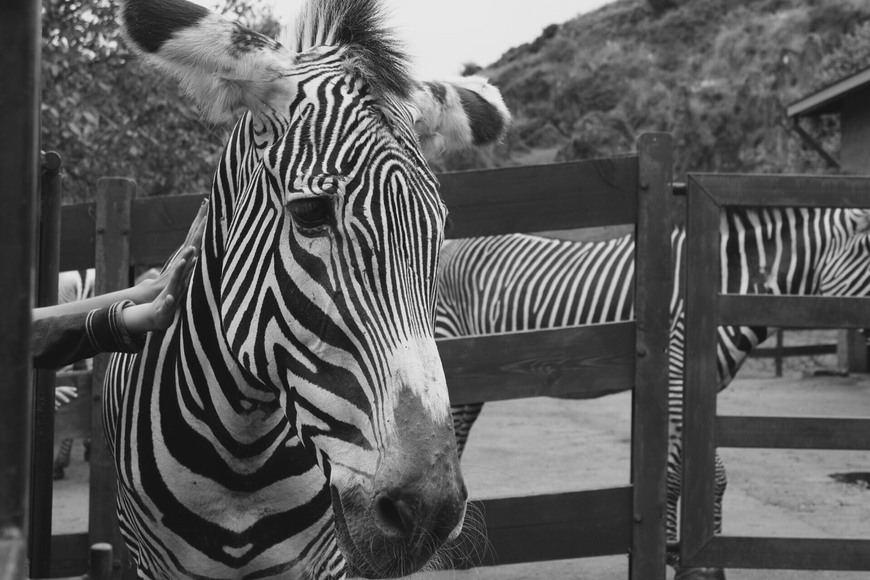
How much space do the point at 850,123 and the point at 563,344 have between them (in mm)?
15778

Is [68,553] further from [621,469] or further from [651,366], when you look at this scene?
[621,469]

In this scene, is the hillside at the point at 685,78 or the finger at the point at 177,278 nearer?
the finger at the point at 177,278

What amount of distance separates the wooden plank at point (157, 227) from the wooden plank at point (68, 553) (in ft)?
4.24

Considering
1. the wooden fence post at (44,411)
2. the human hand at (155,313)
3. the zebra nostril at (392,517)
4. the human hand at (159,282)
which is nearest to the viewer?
the zebra nostril at (392,517)

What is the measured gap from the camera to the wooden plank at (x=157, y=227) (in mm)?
3838

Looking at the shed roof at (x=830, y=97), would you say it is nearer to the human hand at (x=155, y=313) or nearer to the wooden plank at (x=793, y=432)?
the wooden plank at (x=793, y=432)

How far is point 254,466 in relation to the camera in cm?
221

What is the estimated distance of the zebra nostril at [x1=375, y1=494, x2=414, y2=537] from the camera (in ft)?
5.28

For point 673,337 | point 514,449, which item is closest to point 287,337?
point 673,337

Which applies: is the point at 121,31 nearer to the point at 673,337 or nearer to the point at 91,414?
the point at 91,414

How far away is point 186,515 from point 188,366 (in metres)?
0.39

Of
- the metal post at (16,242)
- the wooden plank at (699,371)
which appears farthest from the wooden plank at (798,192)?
the metal post at (16,242)

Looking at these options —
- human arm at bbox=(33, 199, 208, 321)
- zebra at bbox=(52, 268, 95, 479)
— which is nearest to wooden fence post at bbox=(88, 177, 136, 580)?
human arm at bbox=(33, 199, 208, 321)

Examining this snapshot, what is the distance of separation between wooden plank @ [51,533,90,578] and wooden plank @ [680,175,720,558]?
2743 mm
